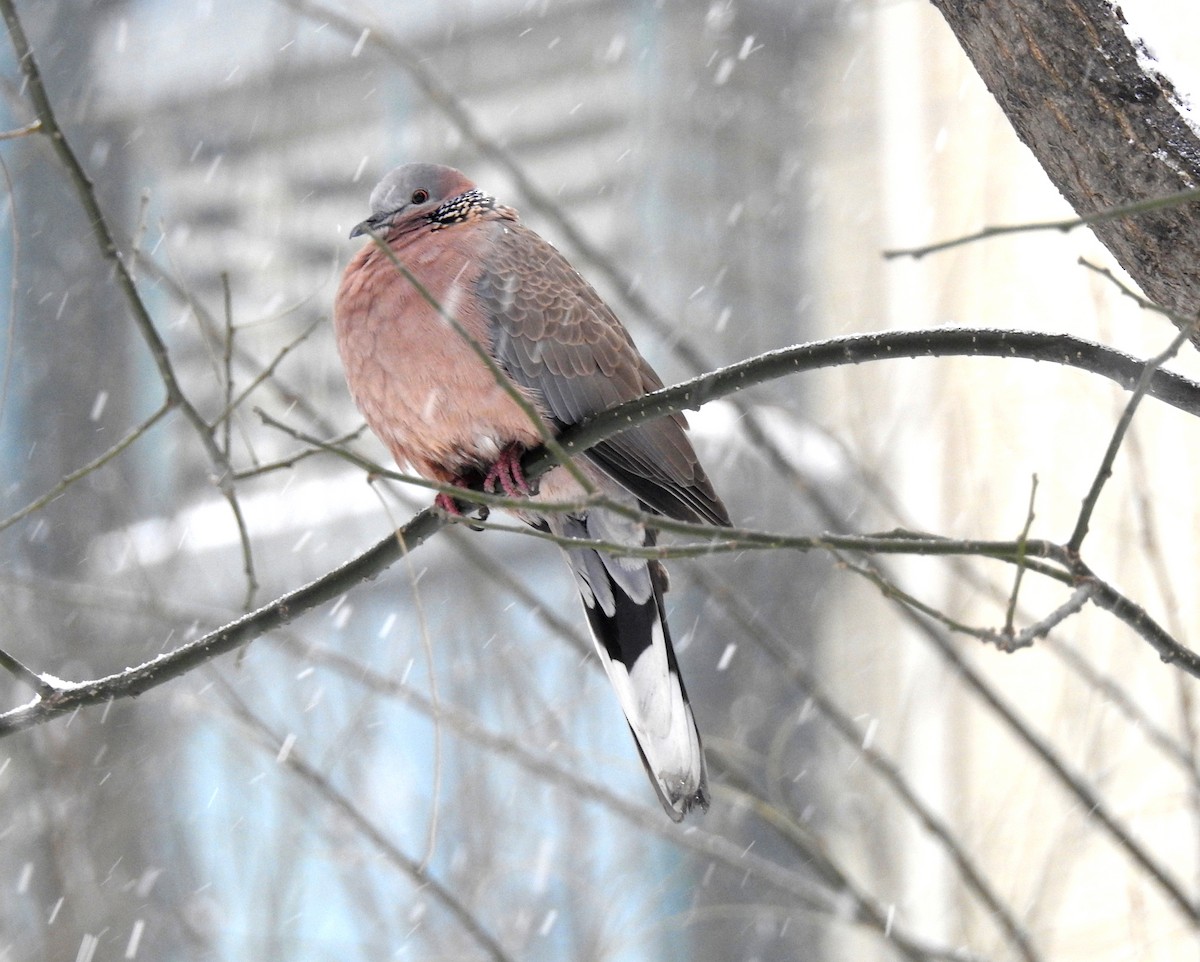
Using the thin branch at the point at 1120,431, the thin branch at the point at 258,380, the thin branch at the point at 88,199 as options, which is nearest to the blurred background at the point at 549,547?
the thin branch at the point at 258,380

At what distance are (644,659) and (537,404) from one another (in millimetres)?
562

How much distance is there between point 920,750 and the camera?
6.18 meters

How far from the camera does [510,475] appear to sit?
8.25ft

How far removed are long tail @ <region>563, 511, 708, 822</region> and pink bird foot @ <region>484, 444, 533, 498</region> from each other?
0.20 m

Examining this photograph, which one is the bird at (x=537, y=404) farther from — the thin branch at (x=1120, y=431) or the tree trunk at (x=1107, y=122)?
the thin branch at (x=1120, y=431)

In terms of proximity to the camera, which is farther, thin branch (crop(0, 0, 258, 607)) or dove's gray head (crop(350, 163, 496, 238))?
dove's gray head (crop(350, 163, 496, 238))

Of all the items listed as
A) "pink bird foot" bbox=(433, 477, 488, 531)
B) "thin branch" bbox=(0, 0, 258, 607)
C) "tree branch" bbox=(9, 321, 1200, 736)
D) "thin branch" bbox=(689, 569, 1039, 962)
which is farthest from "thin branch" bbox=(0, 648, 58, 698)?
"thin branch" bbox=(689, 569, 1039, 962)

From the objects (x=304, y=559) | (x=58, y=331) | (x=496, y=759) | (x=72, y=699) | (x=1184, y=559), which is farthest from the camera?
(x=58, y=331)

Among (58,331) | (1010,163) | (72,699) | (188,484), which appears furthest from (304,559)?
(72,699)

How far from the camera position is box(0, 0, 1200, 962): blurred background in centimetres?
464

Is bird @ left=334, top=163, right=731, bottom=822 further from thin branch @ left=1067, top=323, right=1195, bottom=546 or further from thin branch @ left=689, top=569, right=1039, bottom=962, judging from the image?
thin branch @ left=1067, top=323, right=1195, bottom=546

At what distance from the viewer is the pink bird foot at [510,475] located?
98.6 inches

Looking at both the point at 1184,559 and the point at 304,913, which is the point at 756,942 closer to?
the point at 304,913

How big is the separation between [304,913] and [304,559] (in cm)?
157
